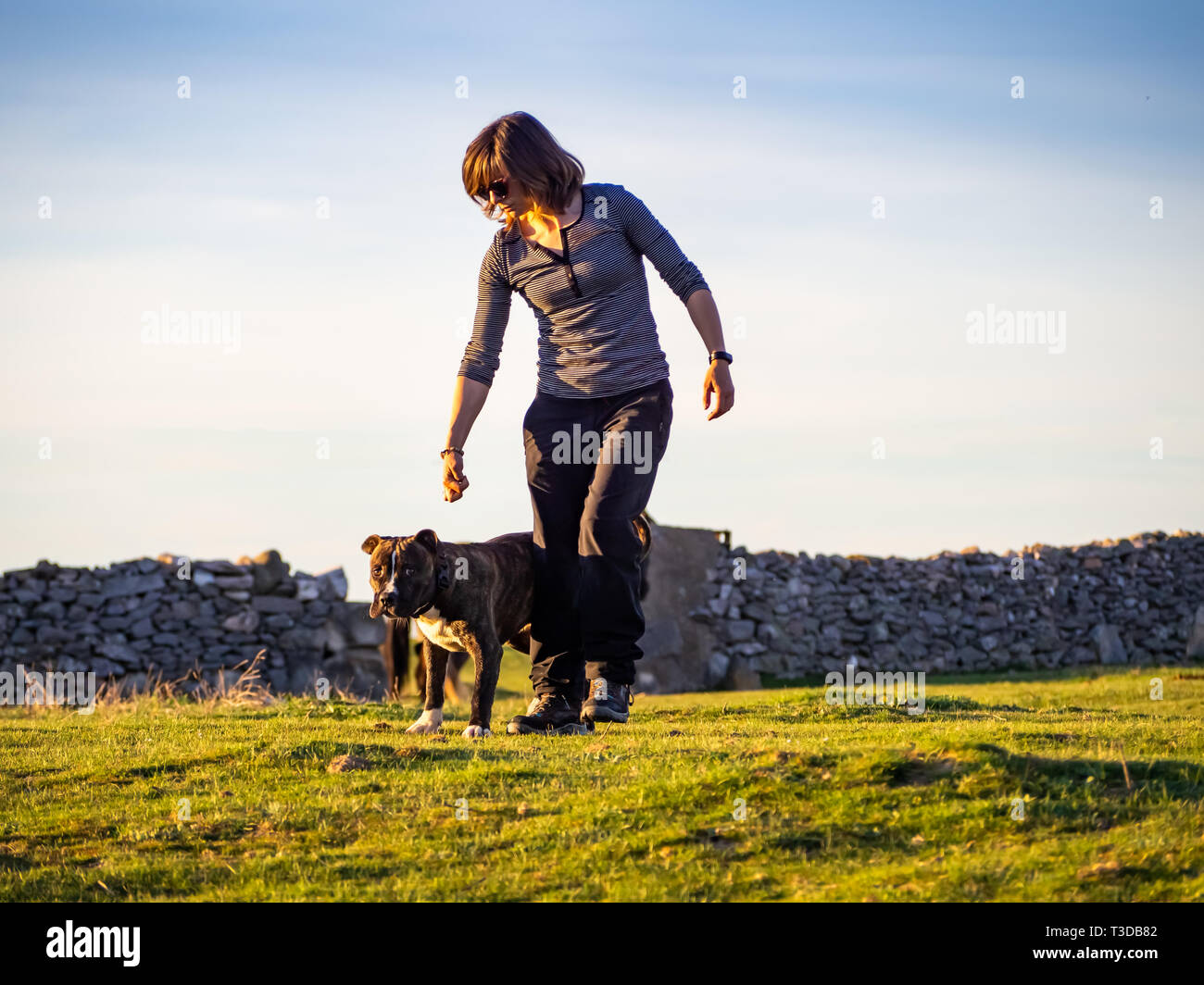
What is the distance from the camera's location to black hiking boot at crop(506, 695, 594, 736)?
6.72 metres

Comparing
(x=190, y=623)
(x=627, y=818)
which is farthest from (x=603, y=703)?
(x=190, y=623)

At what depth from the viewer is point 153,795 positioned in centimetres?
580

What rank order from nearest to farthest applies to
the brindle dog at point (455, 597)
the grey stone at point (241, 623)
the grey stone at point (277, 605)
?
the brindle dog at point (455, 597) < the grey stone at point (241, 623) < the grey stone at point (277, 605)

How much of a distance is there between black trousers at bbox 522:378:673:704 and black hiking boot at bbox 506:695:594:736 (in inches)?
2.7

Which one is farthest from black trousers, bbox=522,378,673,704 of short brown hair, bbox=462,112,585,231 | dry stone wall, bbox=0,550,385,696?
dry stone wall, bbox=0,550,385,696

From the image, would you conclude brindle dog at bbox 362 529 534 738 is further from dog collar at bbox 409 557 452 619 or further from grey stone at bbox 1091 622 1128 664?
grey stone at bbox 1091 622 1128 664

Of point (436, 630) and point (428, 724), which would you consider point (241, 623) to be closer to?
point (428, 724)

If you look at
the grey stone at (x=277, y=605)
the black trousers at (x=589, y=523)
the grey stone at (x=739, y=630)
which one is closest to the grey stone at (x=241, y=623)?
the grey stone at (x=277, y=605)

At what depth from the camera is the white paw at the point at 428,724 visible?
702 centimetres

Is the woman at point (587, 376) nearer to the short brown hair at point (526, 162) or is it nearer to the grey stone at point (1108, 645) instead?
the short brown hair at point (526, 162)

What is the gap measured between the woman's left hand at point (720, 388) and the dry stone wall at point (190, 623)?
1145 centimetres

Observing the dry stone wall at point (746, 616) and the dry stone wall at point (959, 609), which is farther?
the dry stone wall at point (959, 609)
